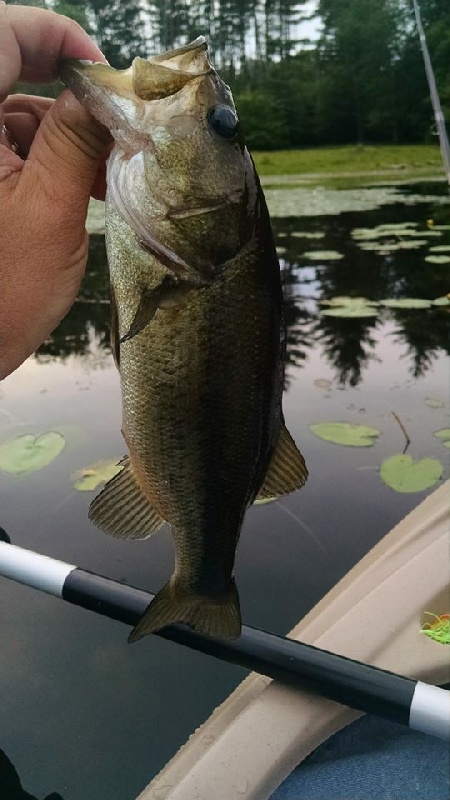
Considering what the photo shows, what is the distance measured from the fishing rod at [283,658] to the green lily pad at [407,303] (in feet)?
16.0

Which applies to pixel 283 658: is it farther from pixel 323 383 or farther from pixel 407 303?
pixel 407 303

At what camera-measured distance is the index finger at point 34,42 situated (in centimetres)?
125

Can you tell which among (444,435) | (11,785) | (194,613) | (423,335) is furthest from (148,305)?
(423,335)

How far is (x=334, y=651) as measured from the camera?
68.6 inches

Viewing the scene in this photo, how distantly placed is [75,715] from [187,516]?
121 cm

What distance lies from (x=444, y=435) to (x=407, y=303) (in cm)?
281

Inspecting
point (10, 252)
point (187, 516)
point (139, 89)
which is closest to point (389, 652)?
point (187, 516)

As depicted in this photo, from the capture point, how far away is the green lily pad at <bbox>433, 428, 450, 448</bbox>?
355cm

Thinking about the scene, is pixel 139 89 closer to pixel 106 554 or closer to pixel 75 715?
pixel 75 715

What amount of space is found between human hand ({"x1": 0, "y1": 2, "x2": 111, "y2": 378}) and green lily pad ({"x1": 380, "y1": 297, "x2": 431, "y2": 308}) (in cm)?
509

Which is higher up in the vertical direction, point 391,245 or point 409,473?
point 391,245

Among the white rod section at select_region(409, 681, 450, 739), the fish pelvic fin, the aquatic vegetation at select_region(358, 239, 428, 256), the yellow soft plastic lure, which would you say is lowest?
the yellow soft plastic lure

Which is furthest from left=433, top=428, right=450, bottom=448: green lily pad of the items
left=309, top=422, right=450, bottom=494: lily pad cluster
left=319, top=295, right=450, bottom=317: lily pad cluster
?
left=319, top=295, right=450, bottom=317: lily pad cluster

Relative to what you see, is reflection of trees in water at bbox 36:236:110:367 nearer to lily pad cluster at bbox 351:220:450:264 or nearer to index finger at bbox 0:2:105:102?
lily pad cluster at bbox 351:220:450:264
